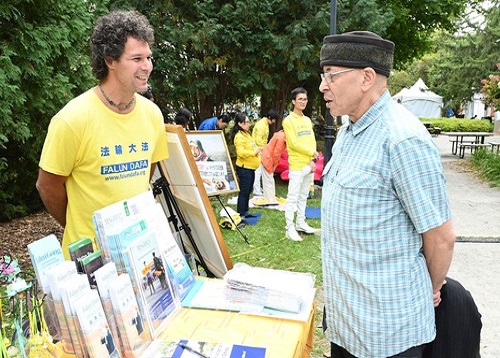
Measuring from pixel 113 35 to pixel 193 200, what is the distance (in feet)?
3.18

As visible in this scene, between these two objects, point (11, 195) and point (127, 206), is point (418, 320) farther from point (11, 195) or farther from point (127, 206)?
point (11, 195)

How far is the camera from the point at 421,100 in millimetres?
40281

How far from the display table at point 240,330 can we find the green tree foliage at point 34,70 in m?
3.86

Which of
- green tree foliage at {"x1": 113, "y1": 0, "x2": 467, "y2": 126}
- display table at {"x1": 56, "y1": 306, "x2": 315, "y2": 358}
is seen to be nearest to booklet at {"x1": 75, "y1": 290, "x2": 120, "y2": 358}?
display table at {"x1": 56, "y1": 306, "x2": 315, "y2": 358}

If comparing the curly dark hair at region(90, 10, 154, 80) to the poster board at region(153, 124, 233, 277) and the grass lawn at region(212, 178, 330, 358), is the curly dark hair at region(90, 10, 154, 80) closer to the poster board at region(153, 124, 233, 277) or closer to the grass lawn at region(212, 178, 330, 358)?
the poster board at region(153, 124, 233, 277)

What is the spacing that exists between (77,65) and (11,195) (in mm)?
2288

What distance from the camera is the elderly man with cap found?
162 cm

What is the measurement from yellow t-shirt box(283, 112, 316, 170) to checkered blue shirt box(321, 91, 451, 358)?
14.3ft

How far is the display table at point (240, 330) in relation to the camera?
5.49 ft

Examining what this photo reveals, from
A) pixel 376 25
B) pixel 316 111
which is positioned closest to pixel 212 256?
pixel 376 25

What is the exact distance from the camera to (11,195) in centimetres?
683

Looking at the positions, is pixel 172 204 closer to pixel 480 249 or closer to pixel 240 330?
pixel 240 330

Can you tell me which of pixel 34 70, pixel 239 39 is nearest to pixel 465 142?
pixel 239 39

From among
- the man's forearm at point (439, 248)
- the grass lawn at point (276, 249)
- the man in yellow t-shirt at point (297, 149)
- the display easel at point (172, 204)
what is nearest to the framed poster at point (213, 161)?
the grass lawn at point (276, 249)
